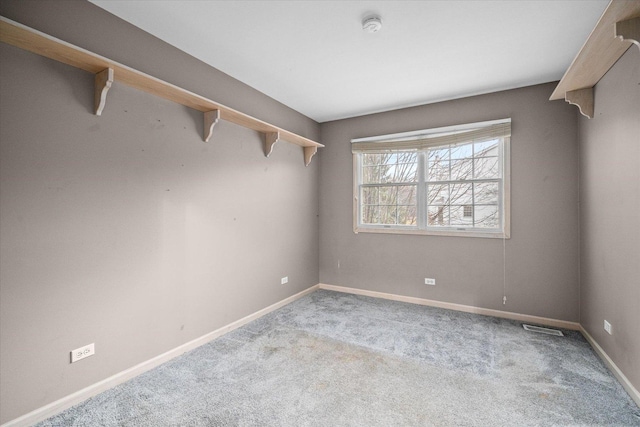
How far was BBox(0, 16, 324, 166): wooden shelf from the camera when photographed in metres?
1.58

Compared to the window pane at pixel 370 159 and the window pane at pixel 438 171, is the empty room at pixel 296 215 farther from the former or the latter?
the window pane at pixel 370 159

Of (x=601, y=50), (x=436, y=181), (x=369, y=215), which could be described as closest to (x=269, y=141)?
(x=369, y=215)

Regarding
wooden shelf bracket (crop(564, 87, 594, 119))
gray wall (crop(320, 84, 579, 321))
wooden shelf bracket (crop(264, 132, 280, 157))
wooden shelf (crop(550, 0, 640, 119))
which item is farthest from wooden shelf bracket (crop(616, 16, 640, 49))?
wooden shelf bracket (crop(264, 132, 280, 157))

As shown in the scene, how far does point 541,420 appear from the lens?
1.76m

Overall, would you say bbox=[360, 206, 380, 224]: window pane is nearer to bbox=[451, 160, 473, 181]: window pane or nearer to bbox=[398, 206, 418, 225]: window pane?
bbox=[398, 206, 418, 225]: window pane

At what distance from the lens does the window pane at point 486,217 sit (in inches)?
139

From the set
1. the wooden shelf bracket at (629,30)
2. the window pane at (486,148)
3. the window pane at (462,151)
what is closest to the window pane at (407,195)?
the window pane at (462,151)

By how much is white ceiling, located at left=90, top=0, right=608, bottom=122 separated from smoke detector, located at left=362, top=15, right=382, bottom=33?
0.04 metres

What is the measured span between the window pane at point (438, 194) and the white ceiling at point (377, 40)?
1.19m

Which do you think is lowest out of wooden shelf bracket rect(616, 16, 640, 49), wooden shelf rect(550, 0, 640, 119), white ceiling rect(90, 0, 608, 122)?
wooden shelf bracket rect(616, 16, 640, 49)

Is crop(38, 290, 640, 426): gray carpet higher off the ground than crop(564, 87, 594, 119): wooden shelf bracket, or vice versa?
crop(564, 87, 594, 119): wooden shelf bracket

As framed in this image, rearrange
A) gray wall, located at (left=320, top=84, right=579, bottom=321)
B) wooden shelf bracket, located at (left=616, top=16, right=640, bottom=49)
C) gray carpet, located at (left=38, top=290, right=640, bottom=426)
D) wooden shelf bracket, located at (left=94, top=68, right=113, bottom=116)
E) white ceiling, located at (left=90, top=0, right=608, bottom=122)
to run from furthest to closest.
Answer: gray wall, located at (left=320, top=84, right=579, bottom=321) → white ceiling, located at (left=90, top=0, right=608, bottom=122) → wooden shelf bracket, located at (left=94, top=68, right=113, bottom=116) → gray carpet, located at (left=38, top=290, right=640, bottom=426) → wooden shelf bracket, located at (left=616, top=16, right=640, bottom=49)

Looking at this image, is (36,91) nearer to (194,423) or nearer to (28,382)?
(28,382)

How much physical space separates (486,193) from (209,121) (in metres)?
3.24
